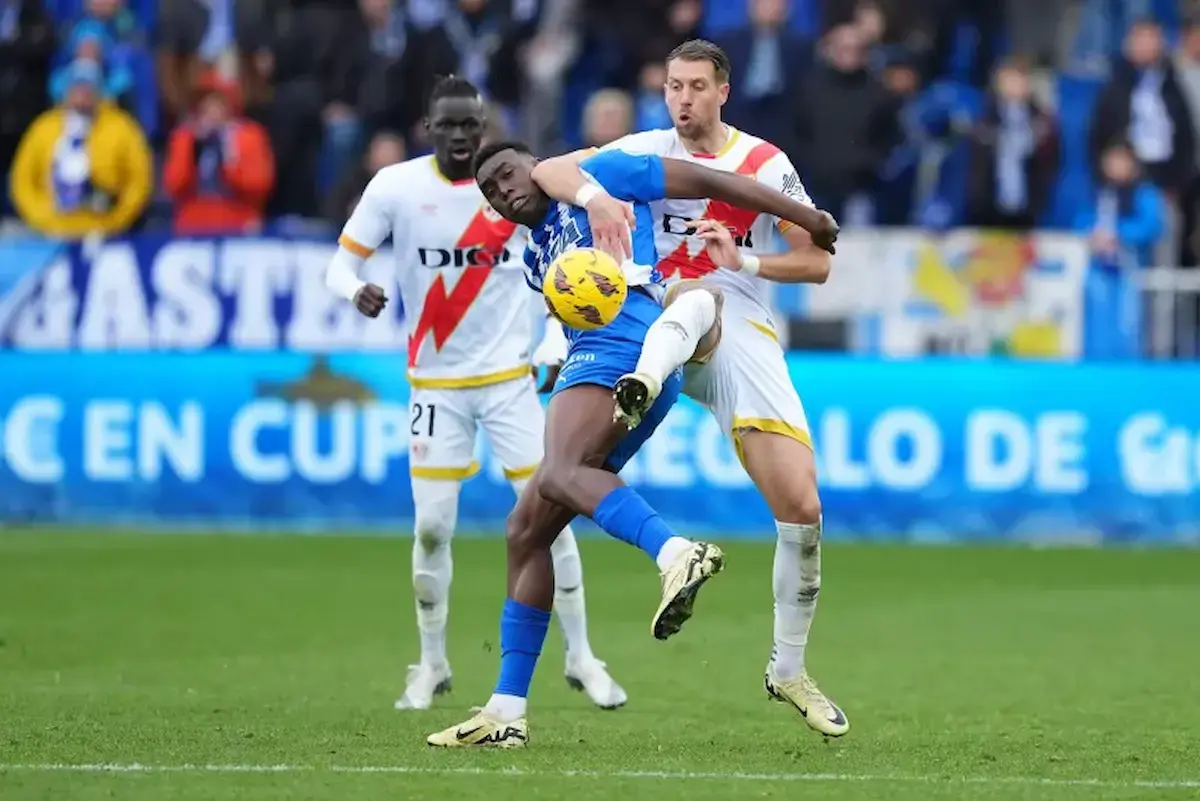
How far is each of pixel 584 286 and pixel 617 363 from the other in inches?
14.5

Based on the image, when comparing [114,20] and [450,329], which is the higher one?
[114,20]

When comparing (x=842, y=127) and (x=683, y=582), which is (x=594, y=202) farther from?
(x=842, y=127)

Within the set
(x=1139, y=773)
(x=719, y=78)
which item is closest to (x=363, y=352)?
(x=719, y=78)

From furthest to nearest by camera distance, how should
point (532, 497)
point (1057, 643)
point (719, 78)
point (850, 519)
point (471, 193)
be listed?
point (850, 519) < point (1057, 643) < point (471, 193) < point (719, 78) < point (532, 497)

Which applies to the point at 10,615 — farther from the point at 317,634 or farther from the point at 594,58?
the point at 594,58

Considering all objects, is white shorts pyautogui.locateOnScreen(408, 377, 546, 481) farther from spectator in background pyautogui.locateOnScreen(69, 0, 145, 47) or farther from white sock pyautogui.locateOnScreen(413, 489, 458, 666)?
spectator in background pyautogui.locateOnScreen(69, 0, 145, 47)

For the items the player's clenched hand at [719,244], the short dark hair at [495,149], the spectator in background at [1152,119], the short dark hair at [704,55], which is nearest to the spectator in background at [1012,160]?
the spectator in background at [1152,119]

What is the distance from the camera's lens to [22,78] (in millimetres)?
20984

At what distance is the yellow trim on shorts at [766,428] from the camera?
366 inches

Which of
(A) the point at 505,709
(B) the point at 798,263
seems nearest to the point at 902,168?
(B) the point at 798,263

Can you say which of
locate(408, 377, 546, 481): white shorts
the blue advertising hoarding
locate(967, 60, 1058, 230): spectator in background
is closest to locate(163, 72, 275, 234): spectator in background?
the blue advertising hoarding

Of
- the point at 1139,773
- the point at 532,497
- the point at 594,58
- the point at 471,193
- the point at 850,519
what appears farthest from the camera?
the point at 594,58

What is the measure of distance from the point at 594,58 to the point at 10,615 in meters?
9.79

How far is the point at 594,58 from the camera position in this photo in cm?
2178
